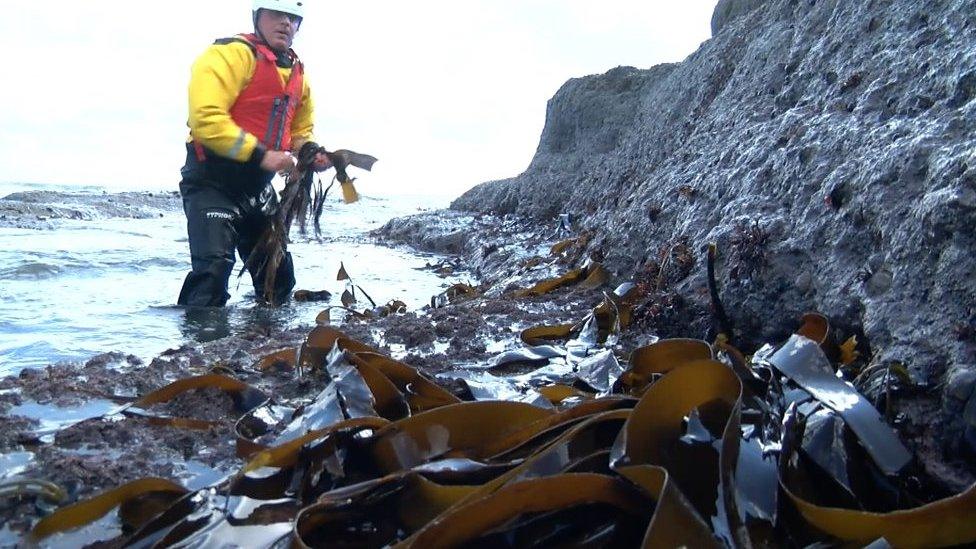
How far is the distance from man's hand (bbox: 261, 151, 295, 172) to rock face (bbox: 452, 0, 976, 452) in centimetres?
213

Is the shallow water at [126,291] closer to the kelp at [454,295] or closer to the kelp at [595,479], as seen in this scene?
the kelp at [454,295]

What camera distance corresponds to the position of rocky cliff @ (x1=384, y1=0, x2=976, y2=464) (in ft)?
5.55

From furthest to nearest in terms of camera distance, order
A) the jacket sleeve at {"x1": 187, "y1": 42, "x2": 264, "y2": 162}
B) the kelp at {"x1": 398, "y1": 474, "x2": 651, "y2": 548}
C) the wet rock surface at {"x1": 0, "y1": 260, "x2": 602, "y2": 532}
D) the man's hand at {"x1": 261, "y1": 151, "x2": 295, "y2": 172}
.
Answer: the man's hand at {"x1": 261, "y1": 151, "x2": 295, "y2": 172}, the jacket sleeve at {"x1": 187, "y1": 42, "x2": 264, "y2": 162}, the wet rock surface at {"x1": 0, "y1": 260, "x2": 602, "y2": 532}, the kelp at {"x1": 398, "y1": 474, "x2": 651, "y2": 548}

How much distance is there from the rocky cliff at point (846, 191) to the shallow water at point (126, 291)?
2262mm

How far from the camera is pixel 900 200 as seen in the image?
201 cm

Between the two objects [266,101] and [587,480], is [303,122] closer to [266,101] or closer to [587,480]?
[266,101]

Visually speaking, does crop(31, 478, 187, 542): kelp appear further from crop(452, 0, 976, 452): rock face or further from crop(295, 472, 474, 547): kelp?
crop(452, 0, 976, 452): rock face

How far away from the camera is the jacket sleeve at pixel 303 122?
546cm

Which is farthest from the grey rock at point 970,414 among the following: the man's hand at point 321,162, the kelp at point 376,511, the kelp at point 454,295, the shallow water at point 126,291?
the man's hand at point 321,162

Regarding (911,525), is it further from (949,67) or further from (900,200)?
(949,67)

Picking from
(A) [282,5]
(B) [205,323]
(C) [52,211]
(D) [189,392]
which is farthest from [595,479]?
(C) [52,211]

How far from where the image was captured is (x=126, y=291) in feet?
17.9

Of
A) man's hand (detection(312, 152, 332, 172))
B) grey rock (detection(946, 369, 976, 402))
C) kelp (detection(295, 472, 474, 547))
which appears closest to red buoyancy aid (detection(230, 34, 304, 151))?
man's hand (detection(312, 152, 332, 172))

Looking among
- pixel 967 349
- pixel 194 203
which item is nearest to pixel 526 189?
pixel 194 203
